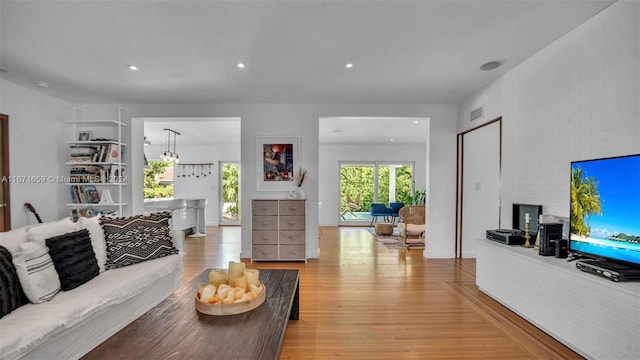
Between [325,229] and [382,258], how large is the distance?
3263mm

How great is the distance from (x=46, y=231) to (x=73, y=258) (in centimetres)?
31

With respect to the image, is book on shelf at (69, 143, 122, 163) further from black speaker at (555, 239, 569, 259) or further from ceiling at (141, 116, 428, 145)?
black speaker at (555, 239, 569, 259)

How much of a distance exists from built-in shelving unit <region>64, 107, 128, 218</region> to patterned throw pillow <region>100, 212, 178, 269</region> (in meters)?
2.04

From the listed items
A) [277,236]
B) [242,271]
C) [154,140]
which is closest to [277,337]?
[242,271]

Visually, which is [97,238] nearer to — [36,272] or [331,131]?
[36,272]

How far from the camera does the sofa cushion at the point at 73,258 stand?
1.99 meters

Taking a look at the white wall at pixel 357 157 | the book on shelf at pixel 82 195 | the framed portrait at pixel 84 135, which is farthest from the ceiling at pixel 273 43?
the white wall at pixel 357 157

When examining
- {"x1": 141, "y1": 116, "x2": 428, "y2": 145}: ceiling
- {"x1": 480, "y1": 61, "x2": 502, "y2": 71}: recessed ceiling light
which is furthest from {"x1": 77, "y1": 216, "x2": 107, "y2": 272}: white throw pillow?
{"x1": 480, "y1": 61, "x2": 502, "y2": 71}: recessed ceiling light

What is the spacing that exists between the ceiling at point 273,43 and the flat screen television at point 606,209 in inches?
49.5

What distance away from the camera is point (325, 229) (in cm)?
780

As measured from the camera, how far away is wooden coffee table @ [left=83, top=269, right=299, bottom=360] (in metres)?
1.23

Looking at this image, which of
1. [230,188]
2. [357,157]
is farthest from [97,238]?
[357,157]

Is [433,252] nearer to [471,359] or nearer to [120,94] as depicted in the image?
[471,359]

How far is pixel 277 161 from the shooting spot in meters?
4.75
